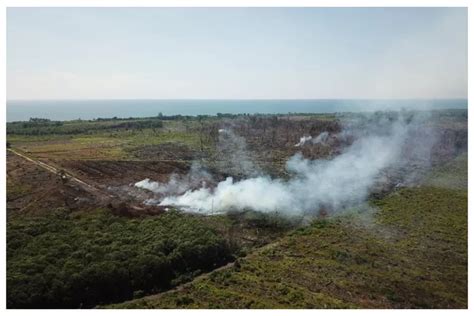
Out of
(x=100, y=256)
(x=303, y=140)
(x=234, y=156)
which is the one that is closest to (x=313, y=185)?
(x=234, y=156)

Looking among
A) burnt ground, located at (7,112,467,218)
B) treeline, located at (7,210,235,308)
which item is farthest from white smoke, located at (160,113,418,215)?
treeline, located at (7,210,235,308)

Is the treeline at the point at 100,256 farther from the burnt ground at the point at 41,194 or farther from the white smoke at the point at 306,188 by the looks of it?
the white smoke at the point at 306,188

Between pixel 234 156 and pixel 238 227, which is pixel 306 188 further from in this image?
pixel 234 156

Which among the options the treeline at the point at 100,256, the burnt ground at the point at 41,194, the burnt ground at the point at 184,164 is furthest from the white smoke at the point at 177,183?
the treeline at the point at 100,256

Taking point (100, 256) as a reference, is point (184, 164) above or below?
above

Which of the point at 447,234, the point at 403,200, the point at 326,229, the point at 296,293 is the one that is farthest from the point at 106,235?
the point at 403,200

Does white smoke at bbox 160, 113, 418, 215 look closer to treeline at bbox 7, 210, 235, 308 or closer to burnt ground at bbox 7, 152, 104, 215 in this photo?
treeline at bbox 7, 210, 235, 308
